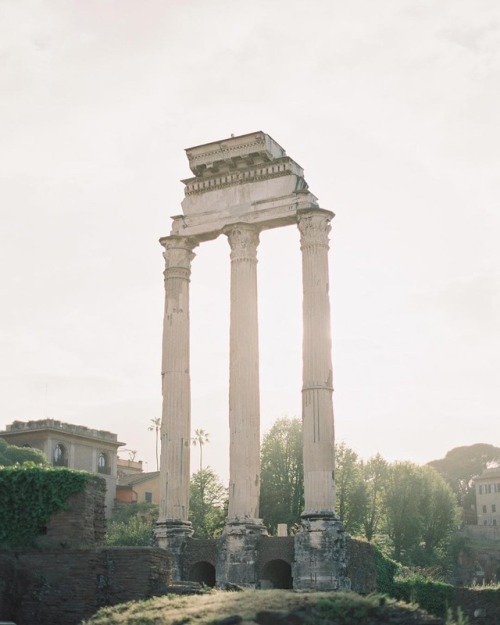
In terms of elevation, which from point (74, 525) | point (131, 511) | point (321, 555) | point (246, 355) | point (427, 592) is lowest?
point (427, 592)

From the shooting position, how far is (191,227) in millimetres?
33938

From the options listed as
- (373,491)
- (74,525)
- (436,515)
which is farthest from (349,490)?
(74,525)

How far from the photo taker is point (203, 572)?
3080 centimetres

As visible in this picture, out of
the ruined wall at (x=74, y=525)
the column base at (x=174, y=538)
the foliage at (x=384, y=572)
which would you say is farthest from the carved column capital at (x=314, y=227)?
the ruined wall at (x=74, y=525)

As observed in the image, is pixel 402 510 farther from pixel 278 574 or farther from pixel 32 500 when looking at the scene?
pixel 32 500

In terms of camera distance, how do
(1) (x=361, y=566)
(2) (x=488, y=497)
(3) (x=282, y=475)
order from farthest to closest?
1. (2) (x=488, y=497)
2. (3) (x=282, y=475)
3. (1) (x=361, y=566)

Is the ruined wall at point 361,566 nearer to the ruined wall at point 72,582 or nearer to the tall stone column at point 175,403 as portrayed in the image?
the tall stone column at point 175,403

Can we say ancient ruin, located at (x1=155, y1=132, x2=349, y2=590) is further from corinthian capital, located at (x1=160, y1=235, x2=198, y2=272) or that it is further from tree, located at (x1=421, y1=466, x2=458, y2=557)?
tree, located at (x1=421, y1=466, x2=458, y2=557)

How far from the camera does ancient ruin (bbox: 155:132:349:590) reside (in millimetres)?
28656

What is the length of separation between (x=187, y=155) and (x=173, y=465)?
11.2m

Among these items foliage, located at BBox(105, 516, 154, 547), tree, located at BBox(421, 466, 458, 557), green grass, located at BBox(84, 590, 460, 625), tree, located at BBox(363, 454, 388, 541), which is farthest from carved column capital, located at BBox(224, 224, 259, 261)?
tree, located at BBox(421, 466, 458, 557)

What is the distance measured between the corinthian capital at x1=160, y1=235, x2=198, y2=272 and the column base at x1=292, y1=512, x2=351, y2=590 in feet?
34.1

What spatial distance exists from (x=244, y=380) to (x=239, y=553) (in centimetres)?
554

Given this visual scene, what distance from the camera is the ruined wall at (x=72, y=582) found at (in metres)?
19.0
